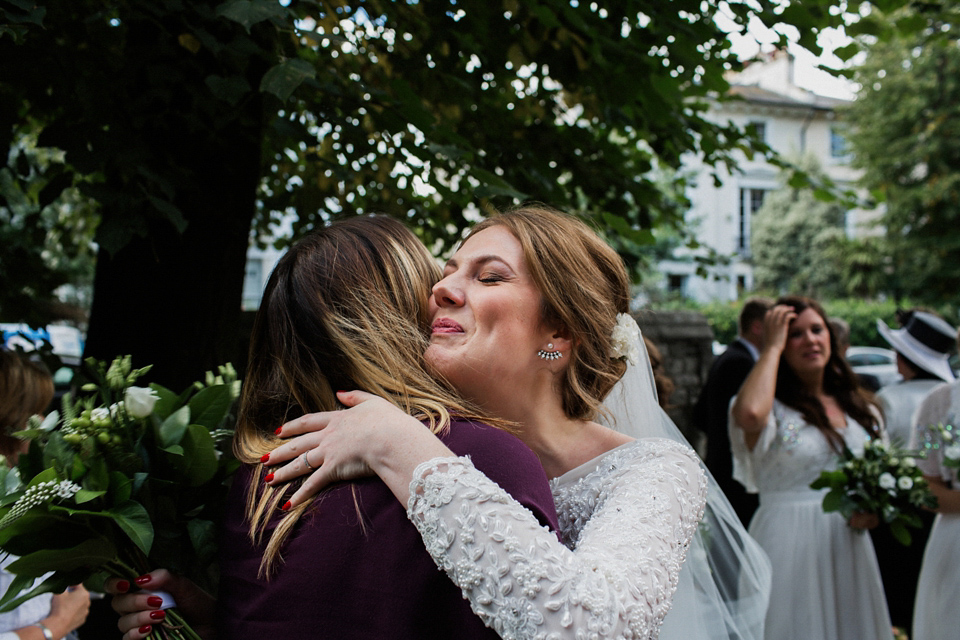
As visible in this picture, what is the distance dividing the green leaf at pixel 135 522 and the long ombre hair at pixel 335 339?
0.72 ft

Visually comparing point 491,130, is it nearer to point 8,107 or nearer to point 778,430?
point 8,107

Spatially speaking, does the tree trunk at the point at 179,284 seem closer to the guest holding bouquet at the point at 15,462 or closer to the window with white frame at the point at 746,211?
the guest holding bouquet at the point at 15,462

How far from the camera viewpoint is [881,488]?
12.6ft

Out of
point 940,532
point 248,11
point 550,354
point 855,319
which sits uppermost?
point 248,11

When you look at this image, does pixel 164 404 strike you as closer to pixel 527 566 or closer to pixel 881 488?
pixel 527 566

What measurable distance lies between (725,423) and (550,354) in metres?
3.49

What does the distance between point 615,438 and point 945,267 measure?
78.9ft

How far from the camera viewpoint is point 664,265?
3306 cm

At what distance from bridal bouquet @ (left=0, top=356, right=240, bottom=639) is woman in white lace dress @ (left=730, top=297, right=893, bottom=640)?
339 cm

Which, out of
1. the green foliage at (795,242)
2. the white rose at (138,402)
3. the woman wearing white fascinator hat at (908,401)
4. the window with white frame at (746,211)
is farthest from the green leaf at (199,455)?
the window with white frame at (746,211)

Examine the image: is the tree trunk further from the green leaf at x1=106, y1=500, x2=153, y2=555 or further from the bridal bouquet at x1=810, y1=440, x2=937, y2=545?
the bridal bouquet at x1=810, y1=440, x2=937, y2=545

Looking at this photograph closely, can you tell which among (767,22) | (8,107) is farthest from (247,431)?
(767,22)

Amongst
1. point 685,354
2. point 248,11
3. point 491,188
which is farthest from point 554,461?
point 685,354

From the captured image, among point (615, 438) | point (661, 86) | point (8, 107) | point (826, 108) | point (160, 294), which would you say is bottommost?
point (615, 438)
